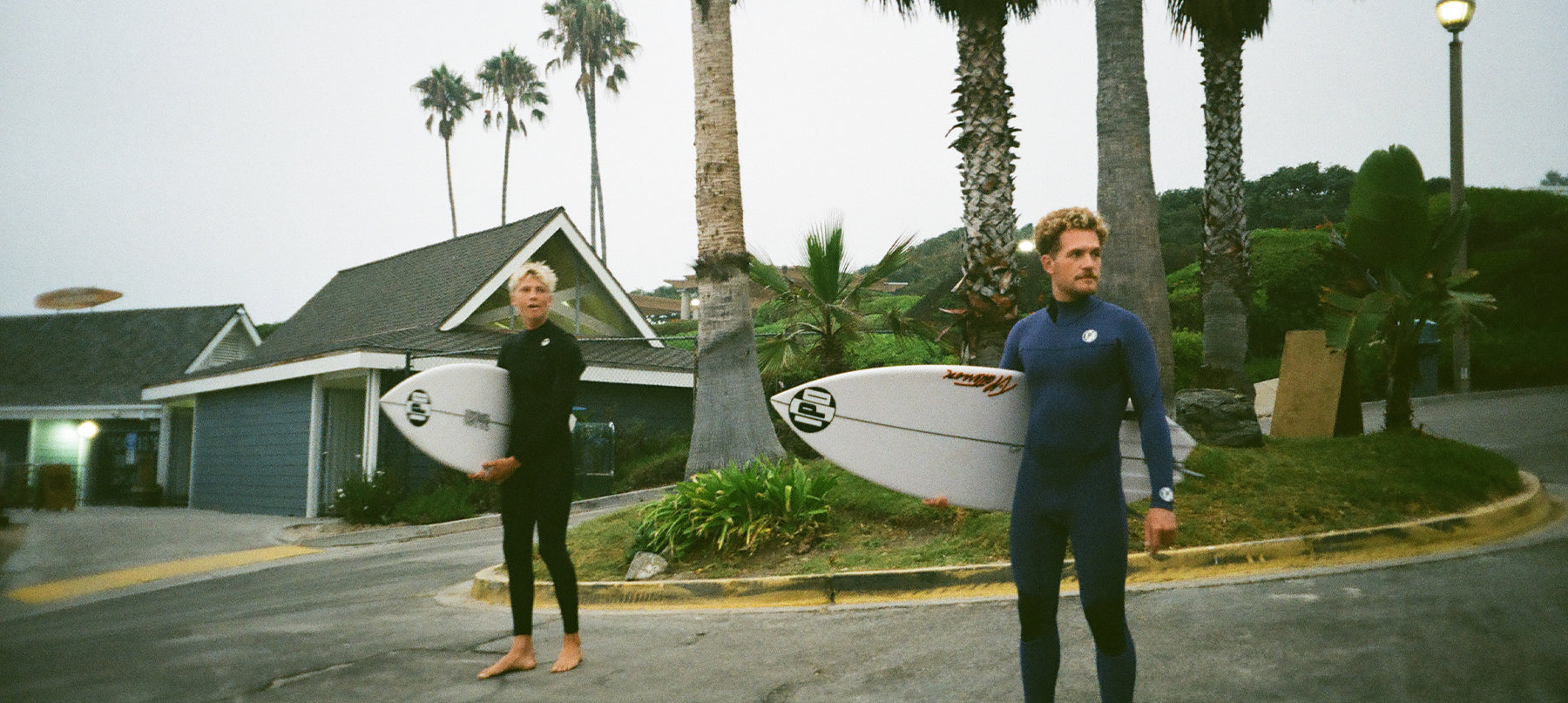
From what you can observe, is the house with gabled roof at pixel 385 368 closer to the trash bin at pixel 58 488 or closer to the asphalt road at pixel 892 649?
the trash bin at pixel 58 488

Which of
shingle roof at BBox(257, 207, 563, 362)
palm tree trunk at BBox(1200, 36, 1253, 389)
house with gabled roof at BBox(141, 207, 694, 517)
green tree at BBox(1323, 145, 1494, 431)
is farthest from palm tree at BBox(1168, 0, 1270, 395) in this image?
shingle roof at BBox(257, 207, 563, 362)

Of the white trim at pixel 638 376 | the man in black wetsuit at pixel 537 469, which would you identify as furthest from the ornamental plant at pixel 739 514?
the white trim at pixel 638 376

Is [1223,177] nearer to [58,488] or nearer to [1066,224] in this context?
[1066,224]

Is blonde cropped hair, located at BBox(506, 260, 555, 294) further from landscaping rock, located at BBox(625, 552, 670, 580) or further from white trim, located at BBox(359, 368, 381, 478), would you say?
white trim, located at BBox(359, 368, 381, 478)

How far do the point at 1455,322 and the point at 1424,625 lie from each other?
17.5 ft

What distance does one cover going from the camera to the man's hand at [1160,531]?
2.90 metres

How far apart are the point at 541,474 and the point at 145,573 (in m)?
9.67

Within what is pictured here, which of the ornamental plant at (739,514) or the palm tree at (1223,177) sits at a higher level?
the palm tree at (1223,177)

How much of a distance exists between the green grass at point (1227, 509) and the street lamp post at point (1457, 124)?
5.47m

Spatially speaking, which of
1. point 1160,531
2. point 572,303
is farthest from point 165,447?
point 1160,531

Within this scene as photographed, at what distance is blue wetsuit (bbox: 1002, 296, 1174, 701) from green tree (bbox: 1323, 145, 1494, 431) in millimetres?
6768

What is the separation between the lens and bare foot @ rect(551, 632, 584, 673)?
4.57 meters

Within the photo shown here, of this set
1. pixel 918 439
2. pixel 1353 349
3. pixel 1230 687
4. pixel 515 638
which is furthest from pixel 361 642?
pixel 1353 349

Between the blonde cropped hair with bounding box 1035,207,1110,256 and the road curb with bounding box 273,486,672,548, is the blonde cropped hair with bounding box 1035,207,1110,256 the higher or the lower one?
the higher one
